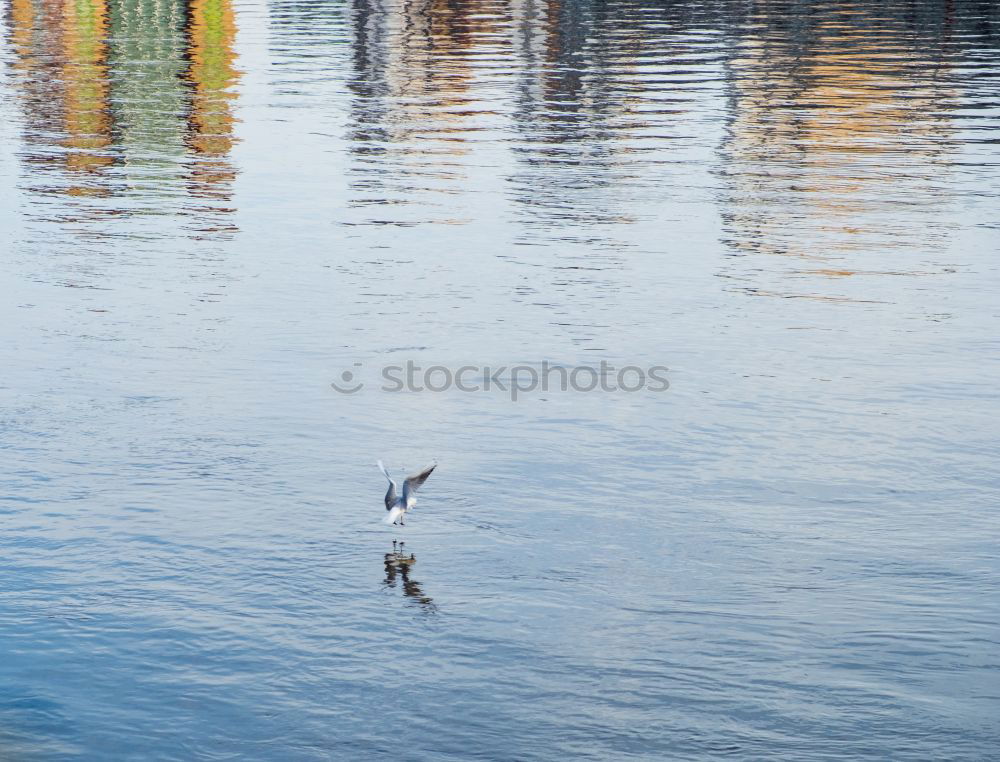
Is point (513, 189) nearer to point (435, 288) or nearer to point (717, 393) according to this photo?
point (435, 288)

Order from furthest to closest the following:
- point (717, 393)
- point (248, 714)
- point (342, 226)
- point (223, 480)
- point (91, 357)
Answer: point (342, 226), point (91, 357), point (717, 393), point (223, 480), point (248, 714)

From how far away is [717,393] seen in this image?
16891 mm

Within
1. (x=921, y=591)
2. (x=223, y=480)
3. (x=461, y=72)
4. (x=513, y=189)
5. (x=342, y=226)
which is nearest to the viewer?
(x=921, y=591)

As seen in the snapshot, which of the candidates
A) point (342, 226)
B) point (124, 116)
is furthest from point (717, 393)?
point (124, 116)

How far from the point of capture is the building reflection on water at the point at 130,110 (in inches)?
1145

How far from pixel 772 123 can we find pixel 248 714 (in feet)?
95.5

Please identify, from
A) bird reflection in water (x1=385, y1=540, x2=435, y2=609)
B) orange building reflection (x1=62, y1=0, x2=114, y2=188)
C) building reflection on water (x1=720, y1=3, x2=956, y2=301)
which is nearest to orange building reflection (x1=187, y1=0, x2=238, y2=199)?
orange building reflection (x1=62, y1=0, x2=114, y2=188)

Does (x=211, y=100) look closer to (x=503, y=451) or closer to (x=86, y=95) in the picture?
(x=86, y=95)

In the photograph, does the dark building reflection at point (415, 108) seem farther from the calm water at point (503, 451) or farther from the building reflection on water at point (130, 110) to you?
the building reflection on water at point (130, 110)

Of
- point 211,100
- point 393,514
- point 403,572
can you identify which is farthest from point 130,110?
point 403,572

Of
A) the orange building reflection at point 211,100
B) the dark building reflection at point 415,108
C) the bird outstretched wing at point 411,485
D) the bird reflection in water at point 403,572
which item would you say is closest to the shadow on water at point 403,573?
the bird reflection in water at point 403,572

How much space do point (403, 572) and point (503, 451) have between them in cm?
298

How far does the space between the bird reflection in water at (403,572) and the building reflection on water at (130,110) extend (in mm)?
13934

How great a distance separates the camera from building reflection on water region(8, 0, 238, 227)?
2909 cm
